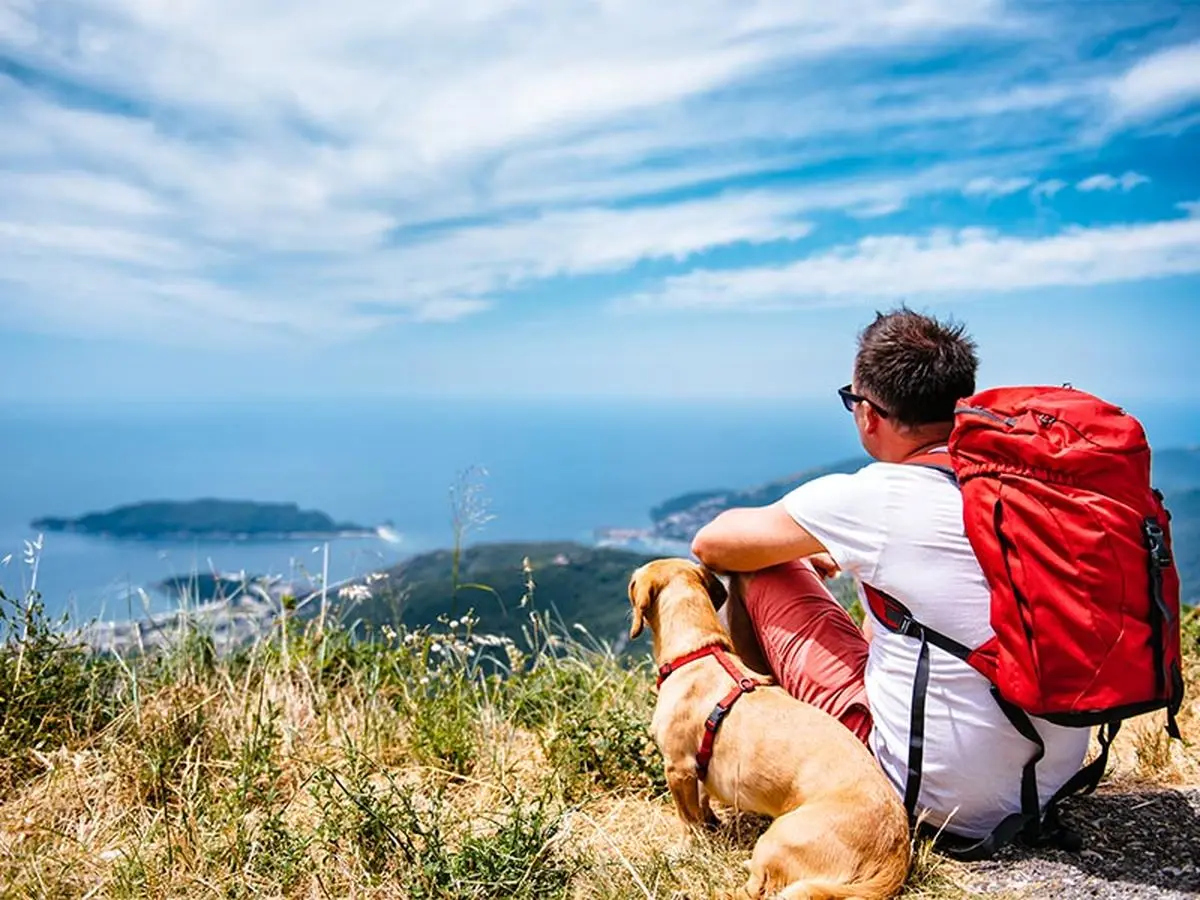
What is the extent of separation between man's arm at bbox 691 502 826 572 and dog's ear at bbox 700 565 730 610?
69mm

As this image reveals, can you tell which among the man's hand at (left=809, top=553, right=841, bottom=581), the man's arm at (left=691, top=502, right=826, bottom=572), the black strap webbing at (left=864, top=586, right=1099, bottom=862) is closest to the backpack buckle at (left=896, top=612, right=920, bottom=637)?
the black strap webbing at (left=864, top=586, right=1099, bottom=862)

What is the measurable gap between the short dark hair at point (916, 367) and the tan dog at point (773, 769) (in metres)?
1.18

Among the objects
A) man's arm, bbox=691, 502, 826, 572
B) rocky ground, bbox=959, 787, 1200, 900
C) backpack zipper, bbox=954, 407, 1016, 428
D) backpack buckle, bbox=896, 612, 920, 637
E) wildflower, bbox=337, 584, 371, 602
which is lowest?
rocky ground, bbox=959, 787, 1200, 900

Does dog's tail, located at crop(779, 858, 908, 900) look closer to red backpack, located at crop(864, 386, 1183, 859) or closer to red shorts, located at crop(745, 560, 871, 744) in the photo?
red shorts, located at crop(745, 560, 871, 744)

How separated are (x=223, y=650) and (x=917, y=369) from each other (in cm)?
467

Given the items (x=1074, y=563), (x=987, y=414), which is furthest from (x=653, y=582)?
(x=1074, y=563)

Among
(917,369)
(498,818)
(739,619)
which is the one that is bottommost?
(498,818)

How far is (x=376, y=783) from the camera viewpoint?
4.23 metres

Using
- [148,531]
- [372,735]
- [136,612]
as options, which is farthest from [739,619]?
[148,531]

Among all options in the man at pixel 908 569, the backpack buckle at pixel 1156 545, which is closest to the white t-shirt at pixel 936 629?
the man at pixel 908 569

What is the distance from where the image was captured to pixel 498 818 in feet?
12.6

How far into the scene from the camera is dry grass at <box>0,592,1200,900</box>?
307 centimetres

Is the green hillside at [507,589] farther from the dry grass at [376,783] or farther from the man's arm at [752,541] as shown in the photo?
→ the man's arm at [752,541]

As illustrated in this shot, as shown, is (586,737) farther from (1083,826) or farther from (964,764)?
(1083,826)
